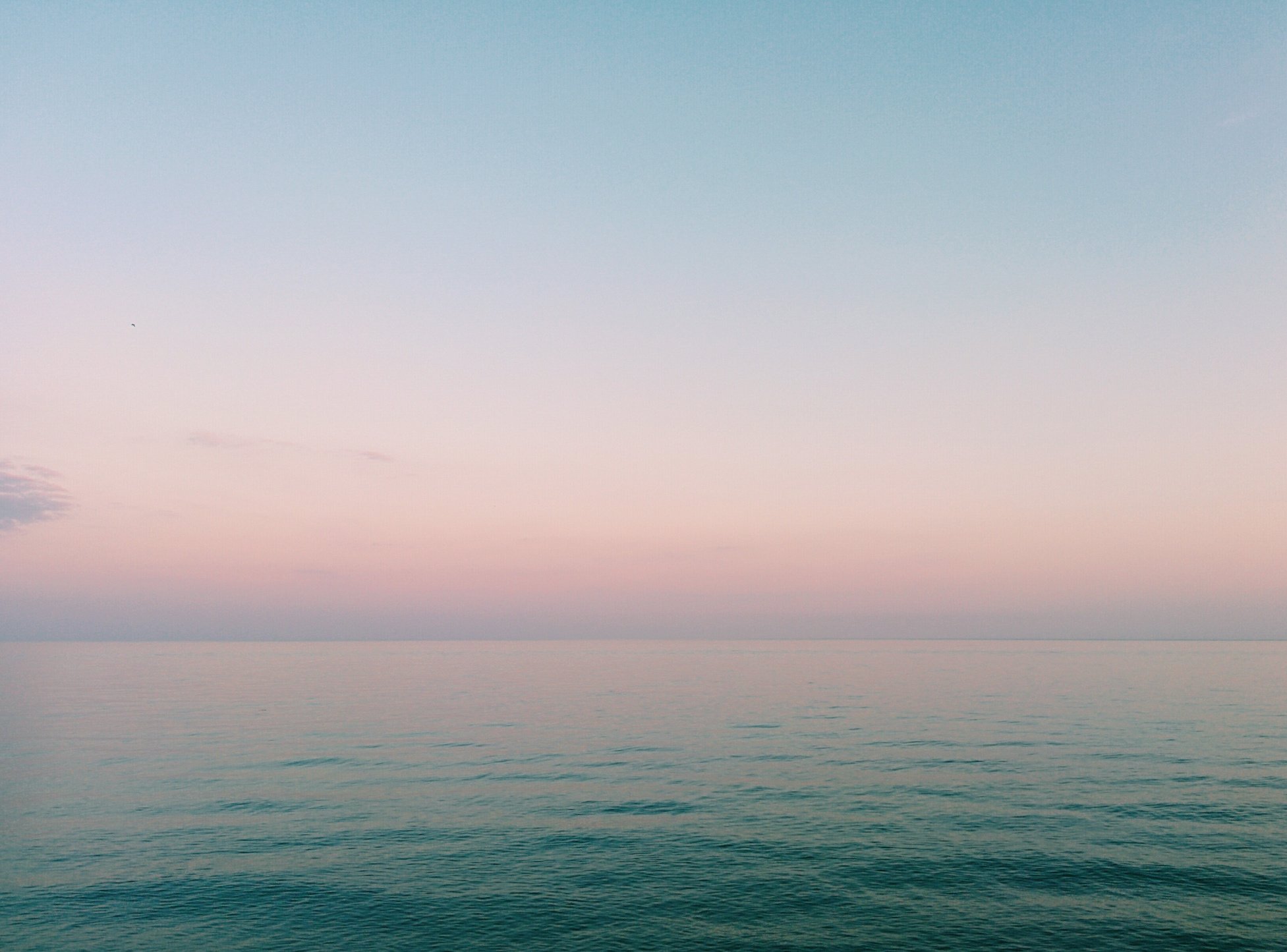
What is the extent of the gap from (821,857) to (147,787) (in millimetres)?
57115

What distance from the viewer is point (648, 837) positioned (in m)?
52.3

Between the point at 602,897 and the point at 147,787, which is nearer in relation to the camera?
the point at 602,897

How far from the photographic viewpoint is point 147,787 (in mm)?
68062

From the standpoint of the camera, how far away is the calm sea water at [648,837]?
1494 inches

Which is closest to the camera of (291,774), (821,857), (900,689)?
(821,857)

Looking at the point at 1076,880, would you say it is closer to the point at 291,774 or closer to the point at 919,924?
the point at 919,924

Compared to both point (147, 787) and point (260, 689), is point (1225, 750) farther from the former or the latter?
point (260, 689)

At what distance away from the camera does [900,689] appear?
166 m

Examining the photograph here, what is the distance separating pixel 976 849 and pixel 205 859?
47.0m

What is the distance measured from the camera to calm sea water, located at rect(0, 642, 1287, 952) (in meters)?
37.9

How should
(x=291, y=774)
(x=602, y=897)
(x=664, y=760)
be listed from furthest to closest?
(x=664, y=760) < (x=291, y=774) < (x=602, y=897)

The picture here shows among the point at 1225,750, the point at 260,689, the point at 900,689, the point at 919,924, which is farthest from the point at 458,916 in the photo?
the point at 260,689

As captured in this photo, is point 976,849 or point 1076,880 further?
point 976,849

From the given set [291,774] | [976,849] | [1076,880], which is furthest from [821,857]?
[291,774]
